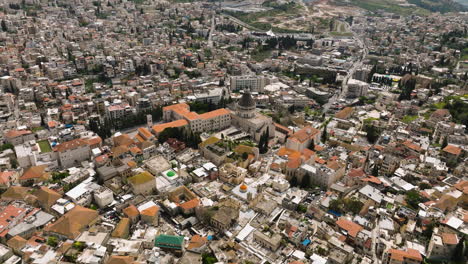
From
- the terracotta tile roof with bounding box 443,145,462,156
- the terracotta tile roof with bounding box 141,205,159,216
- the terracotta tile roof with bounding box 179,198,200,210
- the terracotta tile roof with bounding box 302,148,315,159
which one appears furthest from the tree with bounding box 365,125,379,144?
the terracotta tile roof with bounding box 141,205,159,216

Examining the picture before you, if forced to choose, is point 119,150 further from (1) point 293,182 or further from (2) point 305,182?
(2) point 305,182

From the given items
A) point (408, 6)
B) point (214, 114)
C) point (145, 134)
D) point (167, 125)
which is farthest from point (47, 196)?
point (408, 6)

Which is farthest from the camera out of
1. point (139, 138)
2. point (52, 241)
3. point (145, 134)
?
point (139, 138)

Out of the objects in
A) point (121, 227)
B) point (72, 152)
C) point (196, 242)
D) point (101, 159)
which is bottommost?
point (196, 242)

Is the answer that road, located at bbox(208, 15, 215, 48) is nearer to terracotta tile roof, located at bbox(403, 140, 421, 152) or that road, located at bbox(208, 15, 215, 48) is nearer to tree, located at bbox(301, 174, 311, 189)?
terracotta tile roof, located at bbox(403, 140, 421, 152)

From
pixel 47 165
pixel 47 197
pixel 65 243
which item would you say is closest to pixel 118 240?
pixel 65 243

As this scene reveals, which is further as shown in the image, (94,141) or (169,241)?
(94,141)

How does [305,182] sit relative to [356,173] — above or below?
below
